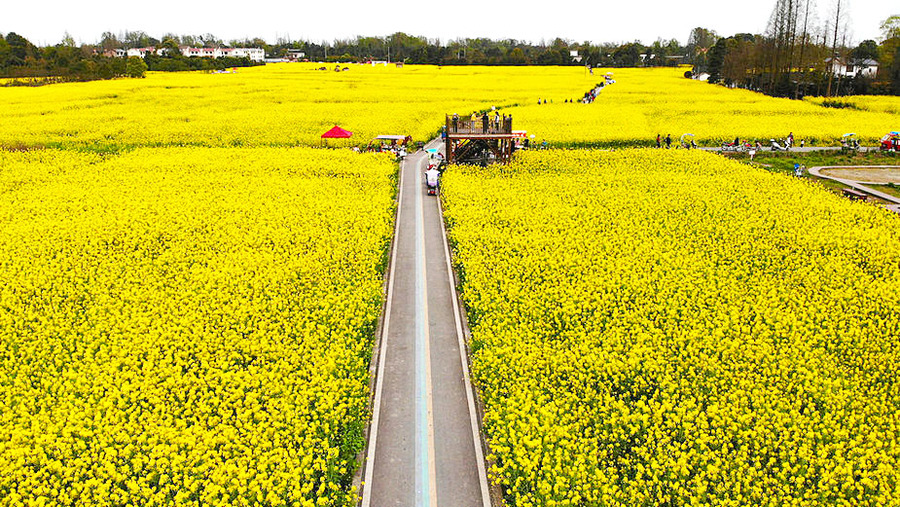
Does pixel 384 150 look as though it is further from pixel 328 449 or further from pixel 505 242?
pixel 328 449

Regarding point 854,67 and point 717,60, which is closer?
point 854,67

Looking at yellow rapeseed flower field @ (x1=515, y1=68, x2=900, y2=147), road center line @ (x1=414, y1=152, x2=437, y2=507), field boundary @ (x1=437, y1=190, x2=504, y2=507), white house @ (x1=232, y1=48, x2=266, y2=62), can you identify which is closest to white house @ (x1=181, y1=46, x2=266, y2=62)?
white house @ (x1=232, y1=48, x2=266, y2=62)

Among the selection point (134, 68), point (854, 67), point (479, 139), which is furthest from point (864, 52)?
point (134, 68)

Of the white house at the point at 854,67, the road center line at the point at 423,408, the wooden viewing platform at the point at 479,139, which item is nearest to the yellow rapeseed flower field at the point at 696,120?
the wooden viewing platform at the point at 479,139

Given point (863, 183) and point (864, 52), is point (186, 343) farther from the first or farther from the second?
point (864, 52)

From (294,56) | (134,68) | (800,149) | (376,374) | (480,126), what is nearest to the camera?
(376,374)

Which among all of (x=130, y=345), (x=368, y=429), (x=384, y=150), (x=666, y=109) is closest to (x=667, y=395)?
(x=368, y=429)

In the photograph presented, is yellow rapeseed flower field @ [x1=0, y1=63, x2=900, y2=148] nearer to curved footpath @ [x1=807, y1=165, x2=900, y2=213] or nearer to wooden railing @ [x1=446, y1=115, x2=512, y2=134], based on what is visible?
curved footpath @ [x1=807, y1=165, x2=900, y2=213]
